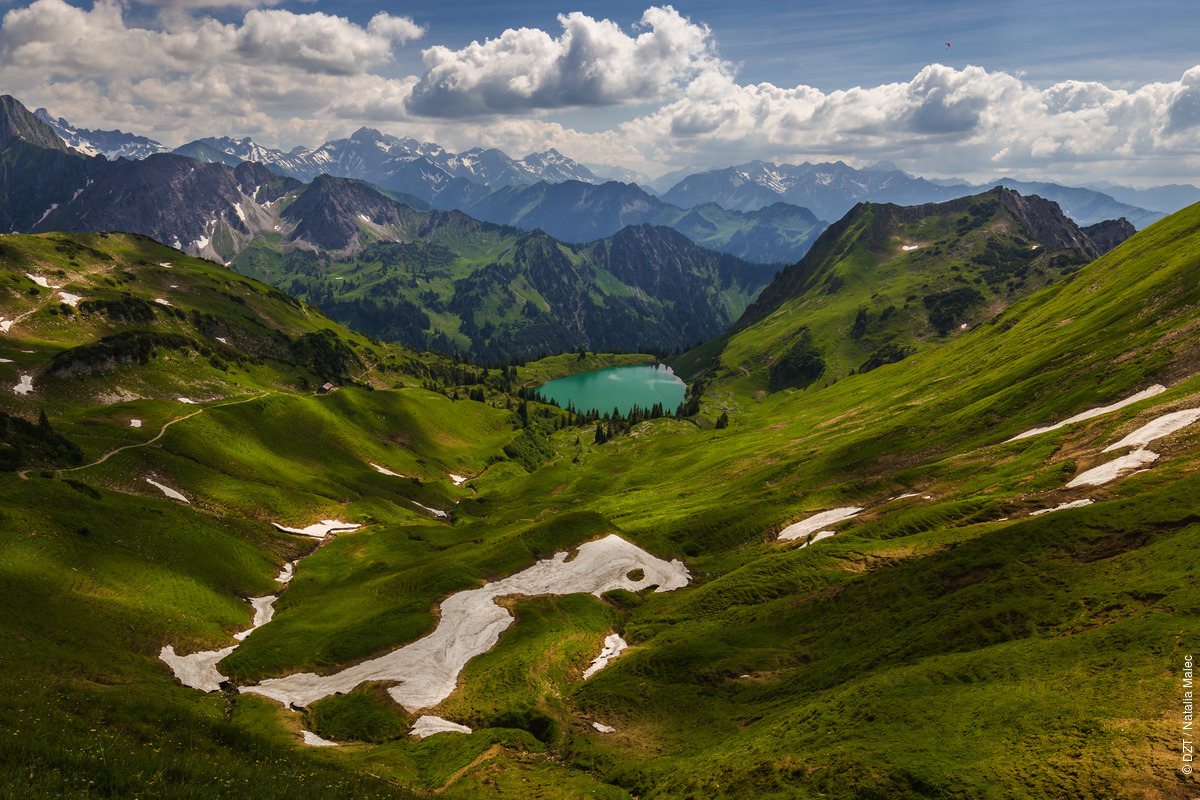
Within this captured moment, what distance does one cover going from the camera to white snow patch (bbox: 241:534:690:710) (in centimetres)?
7281

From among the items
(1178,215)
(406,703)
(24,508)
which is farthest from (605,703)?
(1178,215)

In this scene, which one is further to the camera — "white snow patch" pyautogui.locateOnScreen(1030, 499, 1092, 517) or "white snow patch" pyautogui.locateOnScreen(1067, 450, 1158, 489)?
"white snow patch" pyautogui.locateOnScreen(1067, 450, 1158, 489)

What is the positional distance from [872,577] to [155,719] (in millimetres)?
67234

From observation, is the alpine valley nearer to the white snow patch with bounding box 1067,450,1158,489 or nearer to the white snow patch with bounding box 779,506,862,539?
the white snow patch with bounding box 1067,450,1158,489

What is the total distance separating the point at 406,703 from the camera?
2694 inches

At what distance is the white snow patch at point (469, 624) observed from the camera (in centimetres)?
7281

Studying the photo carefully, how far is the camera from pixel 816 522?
104m

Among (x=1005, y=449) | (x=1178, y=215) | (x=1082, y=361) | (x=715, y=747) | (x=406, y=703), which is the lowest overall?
(x=406, y=703)

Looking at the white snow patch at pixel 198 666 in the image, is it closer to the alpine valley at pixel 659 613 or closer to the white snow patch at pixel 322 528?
the alpine valley at pixel 659 613

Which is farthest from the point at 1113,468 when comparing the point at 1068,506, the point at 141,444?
the point at 141,444

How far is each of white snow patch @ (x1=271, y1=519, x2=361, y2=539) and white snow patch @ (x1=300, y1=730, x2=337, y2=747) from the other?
265 feet

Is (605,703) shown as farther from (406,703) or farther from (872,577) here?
(872,577)

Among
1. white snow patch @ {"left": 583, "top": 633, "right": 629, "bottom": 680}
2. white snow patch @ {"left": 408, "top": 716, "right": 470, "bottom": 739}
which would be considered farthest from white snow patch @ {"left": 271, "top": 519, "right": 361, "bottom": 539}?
white snow patch @ {"left": 583, "top": 633, "right": 629, "bottom": 680}

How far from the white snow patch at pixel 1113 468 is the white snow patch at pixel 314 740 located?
9467cm
